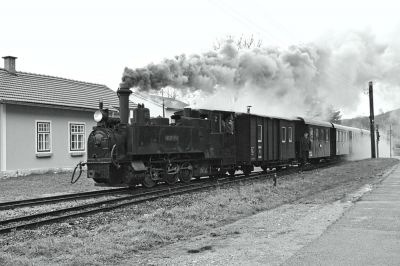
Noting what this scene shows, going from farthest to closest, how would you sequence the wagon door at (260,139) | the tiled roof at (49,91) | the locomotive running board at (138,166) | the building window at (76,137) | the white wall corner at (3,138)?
1. the building window at (76,137)
2. the tiled roof at (49,91)
3. the white wall corner at (3,138)
4. the wagon door at (260,139)
5. the locomotive running board at (138,166)

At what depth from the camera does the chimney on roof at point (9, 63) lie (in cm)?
2275

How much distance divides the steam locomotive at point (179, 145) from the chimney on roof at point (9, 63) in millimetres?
11217

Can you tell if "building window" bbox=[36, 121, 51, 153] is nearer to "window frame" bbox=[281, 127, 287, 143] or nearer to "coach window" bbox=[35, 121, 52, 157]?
"coach window" bbox=[35, 121, 52, 157]

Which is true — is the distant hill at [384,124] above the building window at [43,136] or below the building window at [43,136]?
above

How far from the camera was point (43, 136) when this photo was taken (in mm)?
20859

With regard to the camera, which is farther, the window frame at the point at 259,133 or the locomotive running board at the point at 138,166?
the window frame at the point at 259,133

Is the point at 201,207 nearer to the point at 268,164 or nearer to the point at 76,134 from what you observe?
the point at 268,164

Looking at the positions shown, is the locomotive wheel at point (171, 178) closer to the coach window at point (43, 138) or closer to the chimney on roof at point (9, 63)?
the coach window at point (43, 138)

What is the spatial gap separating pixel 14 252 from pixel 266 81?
15.8m

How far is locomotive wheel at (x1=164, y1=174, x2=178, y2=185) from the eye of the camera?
14.5 m

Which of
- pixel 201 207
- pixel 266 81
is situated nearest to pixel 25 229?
pixel 201 207

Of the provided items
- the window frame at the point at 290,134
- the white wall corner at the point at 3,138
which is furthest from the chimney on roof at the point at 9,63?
the window frame at the point at 290,134

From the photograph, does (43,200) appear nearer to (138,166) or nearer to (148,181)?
(138,166)

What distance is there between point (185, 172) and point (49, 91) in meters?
10.9
